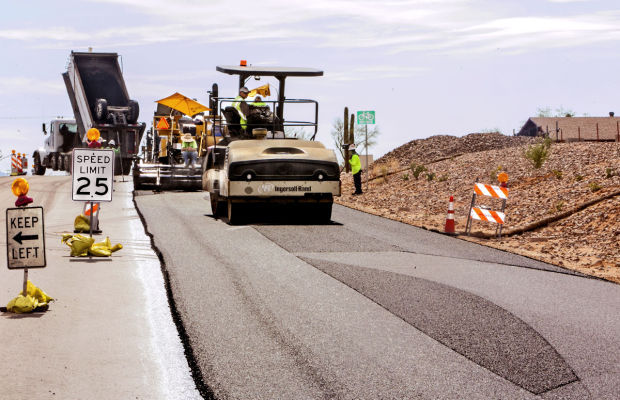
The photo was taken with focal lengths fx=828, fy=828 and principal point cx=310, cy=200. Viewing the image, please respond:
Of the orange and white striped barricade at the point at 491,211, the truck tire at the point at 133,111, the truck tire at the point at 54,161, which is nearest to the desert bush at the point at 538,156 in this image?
the orange and white striped barricade at the point at 491,211

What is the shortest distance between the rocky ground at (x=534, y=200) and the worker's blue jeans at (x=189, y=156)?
5.16m

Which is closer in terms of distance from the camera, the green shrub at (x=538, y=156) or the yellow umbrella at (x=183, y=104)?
the green shrub at (x=538, y=156)

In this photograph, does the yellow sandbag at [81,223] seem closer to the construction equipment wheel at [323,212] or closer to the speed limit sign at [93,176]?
the speed limit sign at [93,176]

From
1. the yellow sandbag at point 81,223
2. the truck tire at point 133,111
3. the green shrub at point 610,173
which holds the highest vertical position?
the truck tire at point 133,111

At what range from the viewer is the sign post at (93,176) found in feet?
41.0

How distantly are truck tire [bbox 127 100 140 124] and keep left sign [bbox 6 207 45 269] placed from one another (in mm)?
24289

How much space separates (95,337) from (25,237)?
1600mm

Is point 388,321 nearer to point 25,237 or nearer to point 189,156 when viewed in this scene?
point 25,237

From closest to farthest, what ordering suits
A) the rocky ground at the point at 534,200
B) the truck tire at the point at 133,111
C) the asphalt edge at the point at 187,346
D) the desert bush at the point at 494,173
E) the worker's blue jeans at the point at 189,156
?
the asphalt edge at the point at 187,346 → the rocky ground at the point at 534,200 → the desert bush at the point at 494,173 → the worker's blue jeans at the point at 189,156 → the truck tire at the point at 133,111

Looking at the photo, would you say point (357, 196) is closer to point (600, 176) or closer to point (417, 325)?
point (600, 176)

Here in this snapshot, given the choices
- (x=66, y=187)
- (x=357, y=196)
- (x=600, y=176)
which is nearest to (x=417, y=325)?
(x=600, y=176)

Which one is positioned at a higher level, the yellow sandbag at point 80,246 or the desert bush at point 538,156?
the desert bush at point 538,156

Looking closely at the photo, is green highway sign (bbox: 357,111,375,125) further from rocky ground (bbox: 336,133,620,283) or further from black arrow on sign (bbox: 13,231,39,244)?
black arrow on sign (bbox: 13,231,39,244)

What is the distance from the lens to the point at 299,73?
17.5 m
